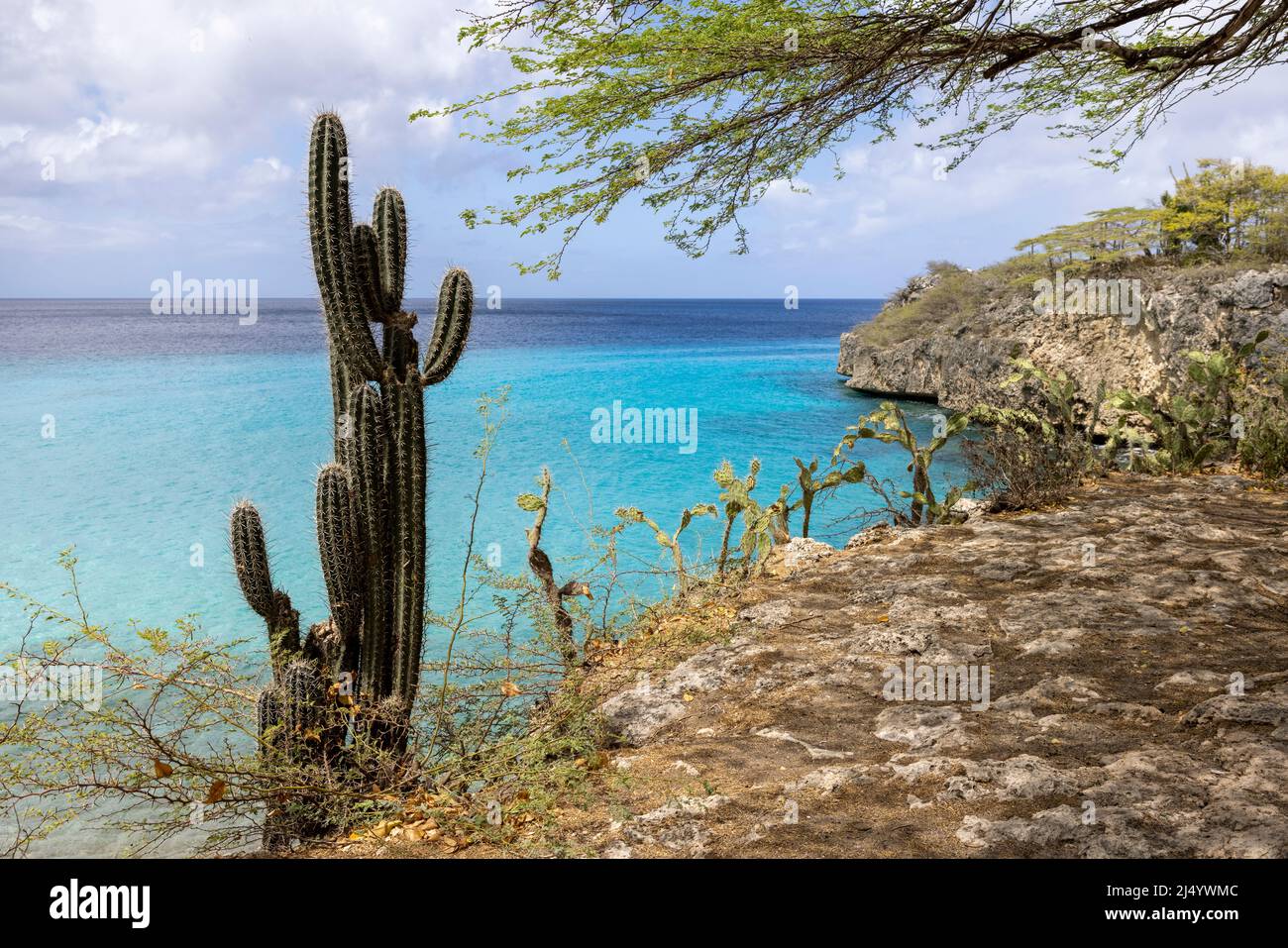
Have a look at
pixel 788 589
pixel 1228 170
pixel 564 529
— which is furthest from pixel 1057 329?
pixel 788 589

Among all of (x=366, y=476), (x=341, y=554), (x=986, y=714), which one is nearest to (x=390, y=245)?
(x=366, y=476)

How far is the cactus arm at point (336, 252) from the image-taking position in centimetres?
451

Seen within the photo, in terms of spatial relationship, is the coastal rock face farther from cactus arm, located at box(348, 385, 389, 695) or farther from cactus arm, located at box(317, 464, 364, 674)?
cactus arm, located at box(317, 464, 364, 674)

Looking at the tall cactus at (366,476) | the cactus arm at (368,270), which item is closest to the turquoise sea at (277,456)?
the tall cactus at (366,476)

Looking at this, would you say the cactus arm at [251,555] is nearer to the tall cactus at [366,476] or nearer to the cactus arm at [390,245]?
the tall cactus at [366,476]

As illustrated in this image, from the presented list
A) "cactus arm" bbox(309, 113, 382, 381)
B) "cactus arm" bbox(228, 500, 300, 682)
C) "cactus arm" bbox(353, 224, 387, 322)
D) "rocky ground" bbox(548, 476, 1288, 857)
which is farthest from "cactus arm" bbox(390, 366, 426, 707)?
"rocky ground" bbox(548, 476, 1288, 857)

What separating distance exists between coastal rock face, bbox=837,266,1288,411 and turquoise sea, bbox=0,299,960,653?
140 centimetres

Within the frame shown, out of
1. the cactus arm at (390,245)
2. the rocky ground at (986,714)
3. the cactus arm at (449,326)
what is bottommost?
the rocky ground at (986,714)

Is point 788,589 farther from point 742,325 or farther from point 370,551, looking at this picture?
point 742,325

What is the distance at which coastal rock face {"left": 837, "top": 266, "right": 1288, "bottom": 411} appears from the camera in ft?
44.8

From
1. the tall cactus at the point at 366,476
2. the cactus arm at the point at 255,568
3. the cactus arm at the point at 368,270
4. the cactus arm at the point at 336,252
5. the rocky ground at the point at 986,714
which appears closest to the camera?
the rocky ground at the point at 986,714

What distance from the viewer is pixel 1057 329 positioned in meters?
18.0

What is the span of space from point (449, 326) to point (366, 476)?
101 cm

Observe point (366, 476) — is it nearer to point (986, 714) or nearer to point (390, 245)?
point (390, 245)
